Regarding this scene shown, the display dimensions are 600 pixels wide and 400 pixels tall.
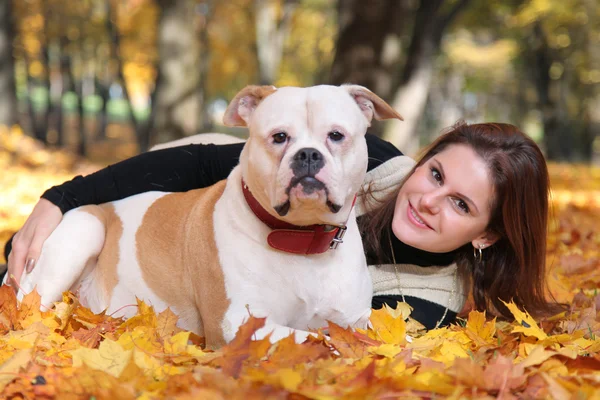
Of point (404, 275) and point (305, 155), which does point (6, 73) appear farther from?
point (305, 155)

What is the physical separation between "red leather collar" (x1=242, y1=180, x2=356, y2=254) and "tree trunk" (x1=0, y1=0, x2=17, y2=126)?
1115cm

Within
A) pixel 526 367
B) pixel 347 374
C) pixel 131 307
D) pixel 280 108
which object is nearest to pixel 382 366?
pixel 347 374

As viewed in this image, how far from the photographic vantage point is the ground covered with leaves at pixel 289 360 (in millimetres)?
2176

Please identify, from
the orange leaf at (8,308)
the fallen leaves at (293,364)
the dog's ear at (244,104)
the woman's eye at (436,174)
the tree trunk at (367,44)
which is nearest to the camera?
the fallen leaves at (293,364)

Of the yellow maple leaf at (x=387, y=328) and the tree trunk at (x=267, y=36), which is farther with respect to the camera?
the tree trunk at (x=267, y=36)

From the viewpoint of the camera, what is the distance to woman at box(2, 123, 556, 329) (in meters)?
3.50

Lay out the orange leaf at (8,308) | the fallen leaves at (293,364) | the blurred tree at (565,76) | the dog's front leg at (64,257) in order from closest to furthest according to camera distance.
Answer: the fallen leaves at (293,364)
the orange leaf at (8,308)
the dog's front leg at (64,257)
the blurred tree at (565,76)

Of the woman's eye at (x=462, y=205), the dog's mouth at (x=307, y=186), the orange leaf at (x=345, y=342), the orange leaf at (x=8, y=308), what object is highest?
the dog's mouth at (x=307, y=186)

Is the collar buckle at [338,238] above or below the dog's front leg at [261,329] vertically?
above

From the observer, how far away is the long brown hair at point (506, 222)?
3525mm

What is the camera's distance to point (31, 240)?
3486 millimetres

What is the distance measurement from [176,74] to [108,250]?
713 cm

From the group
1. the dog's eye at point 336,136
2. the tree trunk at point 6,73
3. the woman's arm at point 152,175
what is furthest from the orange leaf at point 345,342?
the tree trunk at point 6,73

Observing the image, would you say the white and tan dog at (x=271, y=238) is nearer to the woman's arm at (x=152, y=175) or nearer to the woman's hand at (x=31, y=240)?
the woman's hand at (x=31, y=240)
